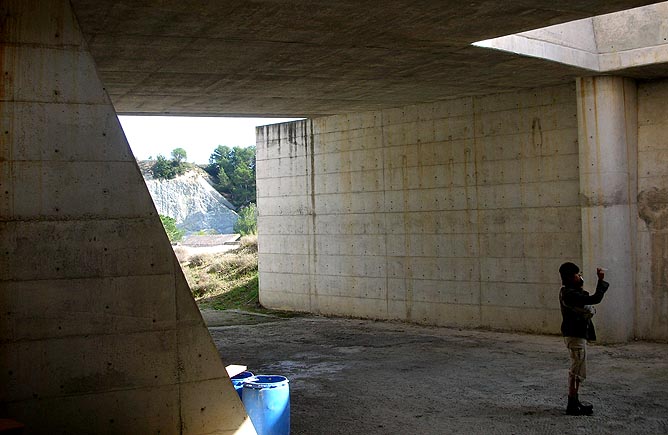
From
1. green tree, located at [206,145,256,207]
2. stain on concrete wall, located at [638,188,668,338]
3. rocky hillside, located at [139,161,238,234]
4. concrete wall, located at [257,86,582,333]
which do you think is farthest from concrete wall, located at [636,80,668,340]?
green tree, located at [206,145,256,207]

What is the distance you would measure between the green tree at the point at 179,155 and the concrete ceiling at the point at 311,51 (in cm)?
6385

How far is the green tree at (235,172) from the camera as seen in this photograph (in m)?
74.6

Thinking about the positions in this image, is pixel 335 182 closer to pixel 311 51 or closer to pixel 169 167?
pixel 311 51

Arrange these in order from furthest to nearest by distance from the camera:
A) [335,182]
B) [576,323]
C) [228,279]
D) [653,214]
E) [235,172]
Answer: [235,172], [228,279], [335,182], [653,214], [576,323]

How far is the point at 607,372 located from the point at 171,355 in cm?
610

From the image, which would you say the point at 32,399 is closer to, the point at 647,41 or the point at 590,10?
the point at 590,10

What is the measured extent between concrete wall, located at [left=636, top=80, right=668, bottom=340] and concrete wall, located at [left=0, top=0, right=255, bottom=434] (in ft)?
25.8

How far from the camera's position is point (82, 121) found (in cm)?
614

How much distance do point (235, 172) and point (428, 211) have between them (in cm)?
6312

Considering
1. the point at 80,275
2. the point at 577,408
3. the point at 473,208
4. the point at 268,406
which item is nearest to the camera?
the point at 80,275

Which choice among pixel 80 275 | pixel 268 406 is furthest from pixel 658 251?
pixel 80 275

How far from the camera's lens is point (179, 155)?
252 ft

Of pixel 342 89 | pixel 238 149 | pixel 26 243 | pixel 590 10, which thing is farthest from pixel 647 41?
pixel 238 149

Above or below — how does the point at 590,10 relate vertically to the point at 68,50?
above
